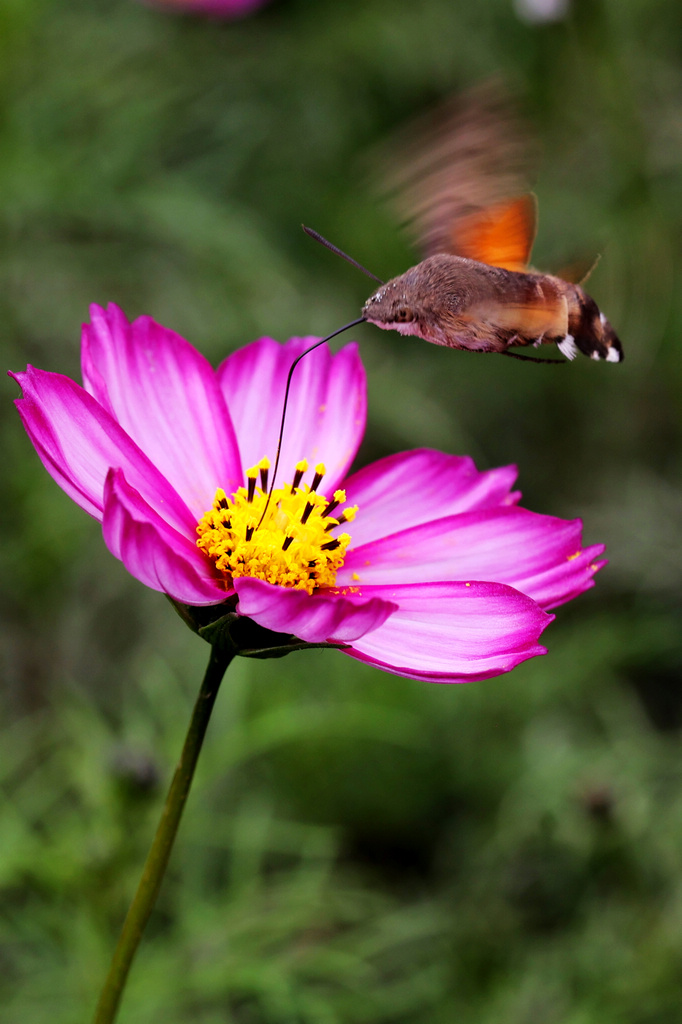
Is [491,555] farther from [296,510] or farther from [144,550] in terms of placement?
[144,550]

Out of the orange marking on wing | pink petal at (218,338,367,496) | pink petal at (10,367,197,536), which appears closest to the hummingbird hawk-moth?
the orange marking on wing

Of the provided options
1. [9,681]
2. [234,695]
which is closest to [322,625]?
[234,695]

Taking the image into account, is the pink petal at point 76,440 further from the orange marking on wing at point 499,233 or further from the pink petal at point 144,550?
the orange marking on wing at point 499,233

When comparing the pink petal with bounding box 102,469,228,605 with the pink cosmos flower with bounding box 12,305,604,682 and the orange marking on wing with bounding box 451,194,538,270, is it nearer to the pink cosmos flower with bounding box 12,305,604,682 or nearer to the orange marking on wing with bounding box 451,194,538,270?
the pink cosmos flower with bounding box 12,305,604,682

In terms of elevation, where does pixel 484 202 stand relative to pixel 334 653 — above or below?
above

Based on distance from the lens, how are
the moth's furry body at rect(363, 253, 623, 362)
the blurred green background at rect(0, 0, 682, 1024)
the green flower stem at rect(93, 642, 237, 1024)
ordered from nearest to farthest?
1. the green flower stem at rect(93, 642, 237, 1024)
2. the moth's furry body at rect(363, 253, 623, 362)
3. the blurred green background at rect(0, 0, 682, 1024)

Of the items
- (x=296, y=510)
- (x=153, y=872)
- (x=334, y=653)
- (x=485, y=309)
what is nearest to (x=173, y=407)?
(x=296, y=510)
